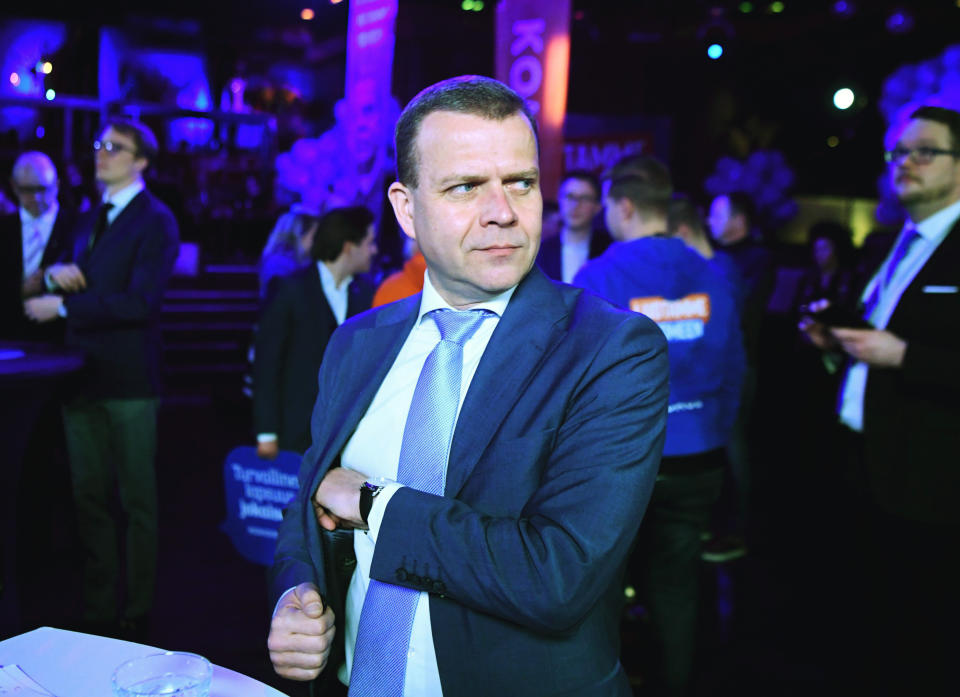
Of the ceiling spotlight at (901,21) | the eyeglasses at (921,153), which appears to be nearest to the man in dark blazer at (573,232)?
the eyeglasses at (921,153)

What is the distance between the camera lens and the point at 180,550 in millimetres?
4238

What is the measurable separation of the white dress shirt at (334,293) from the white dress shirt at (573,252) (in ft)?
3.90

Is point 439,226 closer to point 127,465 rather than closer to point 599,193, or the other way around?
point 127,465

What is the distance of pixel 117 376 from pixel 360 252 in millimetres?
1047

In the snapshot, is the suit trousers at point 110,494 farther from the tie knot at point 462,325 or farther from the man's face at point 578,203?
the tie knot at point 462,325

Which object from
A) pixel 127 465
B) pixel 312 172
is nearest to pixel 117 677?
pixel 127 465

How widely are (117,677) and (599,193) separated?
3.58 meters

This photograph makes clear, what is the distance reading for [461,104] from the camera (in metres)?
1.24

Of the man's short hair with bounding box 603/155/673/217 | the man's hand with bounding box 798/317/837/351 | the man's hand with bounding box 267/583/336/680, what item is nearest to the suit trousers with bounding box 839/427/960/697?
the man's hand with bounding box 798/317/837/351

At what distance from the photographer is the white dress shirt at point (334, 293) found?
3.45m

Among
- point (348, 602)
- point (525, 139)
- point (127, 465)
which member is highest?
point (525, 139)

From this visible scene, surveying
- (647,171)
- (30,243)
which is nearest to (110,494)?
(30,243)

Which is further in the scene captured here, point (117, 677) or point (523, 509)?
point (523, 509)

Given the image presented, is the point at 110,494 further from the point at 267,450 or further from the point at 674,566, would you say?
the point at 674,566
